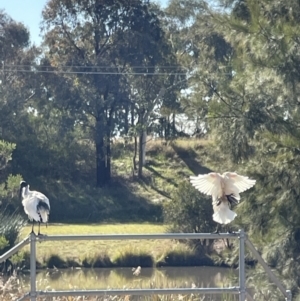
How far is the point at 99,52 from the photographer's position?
3222 centimetres

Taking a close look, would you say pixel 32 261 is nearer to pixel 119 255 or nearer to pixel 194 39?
pixel 119 255

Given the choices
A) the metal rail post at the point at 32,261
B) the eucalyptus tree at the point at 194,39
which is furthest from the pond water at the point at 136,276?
the metal rail post at the point at 32,261

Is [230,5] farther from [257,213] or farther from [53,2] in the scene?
[53,2]

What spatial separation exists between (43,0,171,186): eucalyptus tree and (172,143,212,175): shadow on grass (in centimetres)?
353

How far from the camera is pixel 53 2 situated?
Answer: 1251 inches

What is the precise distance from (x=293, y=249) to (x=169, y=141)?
74.7 ft

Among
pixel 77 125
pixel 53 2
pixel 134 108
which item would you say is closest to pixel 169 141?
pixel 134 108

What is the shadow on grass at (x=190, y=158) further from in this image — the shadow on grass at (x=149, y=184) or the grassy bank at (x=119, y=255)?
the grassy bank at (x=119, y=255)

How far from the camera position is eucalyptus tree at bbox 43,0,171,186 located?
104 feet

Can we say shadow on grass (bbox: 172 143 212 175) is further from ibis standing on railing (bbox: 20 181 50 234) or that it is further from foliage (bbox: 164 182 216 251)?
ibis standing on railing (bbox: 20 181 50 234)

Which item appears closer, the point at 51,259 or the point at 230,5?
the point at 230,5

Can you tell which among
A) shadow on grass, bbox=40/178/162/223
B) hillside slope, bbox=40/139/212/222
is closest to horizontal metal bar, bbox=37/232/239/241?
hillside slope, bbox=40/139/212/222

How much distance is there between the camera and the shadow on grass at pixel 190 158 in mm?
33250

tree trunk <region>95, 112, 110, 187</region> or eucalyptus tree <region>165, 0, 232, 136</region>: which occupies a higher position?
eucalyptus tree <region>165, 0, 232, 136</region>
